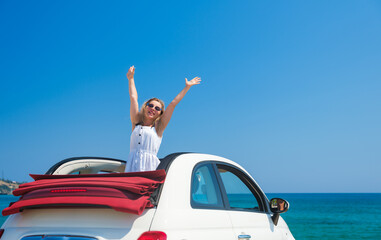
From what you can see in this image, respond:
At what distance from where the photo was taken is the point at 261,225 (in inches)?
152

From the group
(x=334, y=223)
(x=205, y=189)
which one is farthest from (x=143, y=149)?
(x=334, y=223)

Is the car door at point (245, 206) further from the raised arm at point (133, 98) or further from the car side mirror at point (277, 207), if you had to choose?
the raised arm at point (133, 98)

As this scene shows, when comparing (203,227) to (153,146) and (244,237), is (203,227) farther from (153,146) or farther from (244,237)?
(153,146)

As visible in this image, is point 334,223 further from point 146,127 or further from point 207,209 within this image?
point 207,209

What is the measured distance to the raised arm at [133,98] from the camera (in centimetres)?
485

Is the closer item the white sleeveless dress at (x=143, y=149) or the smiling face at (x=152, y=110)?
the white sleeveless dress at (x=143, y=149)

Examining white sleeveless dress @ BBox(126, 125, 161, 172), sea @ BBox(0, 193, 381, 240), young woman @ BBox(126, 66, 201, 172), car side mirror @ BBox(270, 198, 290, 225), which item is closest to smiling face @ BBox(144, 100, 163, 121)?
young woman @ BBox(126, 66, 201, 172)

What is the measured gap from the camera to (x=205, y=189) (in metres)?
Answer: 3.27

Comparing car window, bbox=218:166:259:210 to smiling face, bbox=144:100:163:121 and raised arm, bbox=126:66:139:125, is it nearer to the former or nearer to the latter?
smiling face, bbox=144:100:163:121

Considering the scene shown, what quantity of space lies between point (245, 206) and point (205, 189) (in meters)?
0.89

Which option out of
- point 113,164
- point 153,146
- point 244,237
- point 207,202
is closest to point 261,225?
point 244,237

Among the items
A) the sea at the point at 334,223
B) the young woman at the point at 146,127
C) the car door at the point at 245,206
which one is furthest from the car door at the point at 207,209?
the sea at the point at 334,223

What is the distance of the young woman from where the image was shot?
4.27m

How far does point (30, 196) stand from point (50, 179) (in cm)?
26
